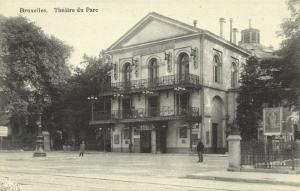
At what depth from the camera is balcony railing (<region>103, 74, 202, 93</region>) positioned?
119 ft

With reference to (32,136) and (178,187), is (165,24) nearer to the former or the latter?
(32,136)

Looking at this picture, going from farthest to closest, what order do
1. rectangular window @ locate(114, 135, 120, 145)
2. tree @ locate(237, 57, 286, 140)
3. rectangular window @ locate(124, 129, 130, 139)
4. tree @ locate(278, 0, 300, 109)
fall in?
rectangular window @ locate(114, 135, 120, 145), rectangular window @ locate(124, 129, 130, 139), tree @ locate(237, 57, 286, 140), tree @ locate(278, 0, 300, 109)

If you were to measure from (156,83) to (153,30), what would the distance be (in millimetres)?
4537

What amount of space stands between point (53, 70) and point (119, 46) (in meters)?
6.85

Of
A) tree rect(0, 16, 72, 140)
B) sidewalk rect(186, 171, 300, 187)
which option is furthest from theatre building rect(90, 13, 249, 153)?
sidewalk rect(186, 171, 300, 187)

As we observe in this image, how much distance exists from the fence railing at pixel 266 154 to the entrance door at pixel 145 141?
21800 millimetres

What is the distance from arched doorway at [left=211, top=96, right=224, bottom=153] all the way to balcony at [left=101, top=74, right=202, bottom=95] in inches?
127

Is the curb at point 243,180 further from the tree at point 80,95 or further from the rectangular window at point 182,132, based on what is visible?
the tree at point 80,95

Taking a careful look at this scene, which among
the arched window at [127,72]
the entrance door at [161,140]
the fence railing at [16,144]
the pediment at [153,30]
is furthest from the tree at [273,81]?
the fence railing at [16,144]

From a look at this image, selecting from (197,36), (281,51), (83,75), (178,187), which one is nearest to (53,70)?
(83,75)

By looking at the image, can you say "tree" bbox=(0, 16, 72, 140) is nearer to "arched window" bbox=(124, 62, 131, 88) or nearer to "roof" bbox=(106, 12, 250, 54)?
"roof" bbox=(106, 12, 250, 54)

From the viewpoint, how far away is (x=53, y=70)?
44.2m

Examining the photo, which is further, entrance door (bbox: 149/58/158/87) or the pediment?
entrance door (bbox: 149/58/158/87)

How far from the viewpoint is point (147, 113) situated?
39000 mm
